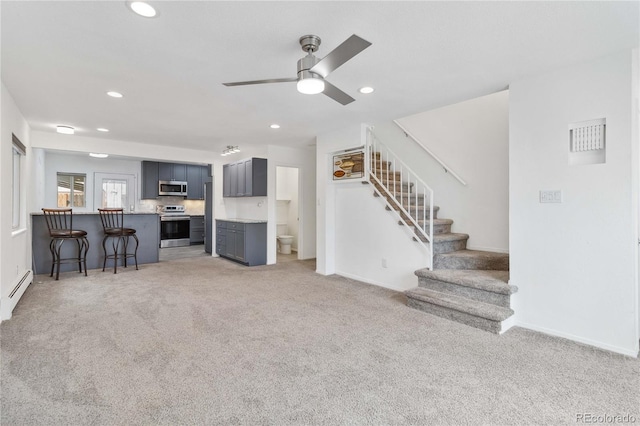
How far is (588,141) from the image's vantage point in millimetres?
2621

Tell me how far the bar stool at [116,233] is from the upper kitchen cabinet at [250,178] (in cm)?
205

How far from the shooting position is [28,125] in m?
4.75

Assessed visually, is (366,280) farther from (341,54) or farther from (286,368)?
(341,54)

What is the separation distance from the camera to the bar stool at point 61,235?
4667 mm

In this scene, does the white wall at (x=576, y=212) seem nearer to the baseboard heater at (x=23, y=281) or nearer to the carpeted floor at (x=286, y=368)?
the carpeted floor at (x=286, y=368)

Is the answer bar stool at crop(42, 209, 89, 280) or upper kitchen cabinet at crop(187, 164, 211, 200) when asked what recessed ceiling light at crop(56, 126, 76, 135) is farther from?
upper kitchen cabinet at crop(187, 164, 211, 200)

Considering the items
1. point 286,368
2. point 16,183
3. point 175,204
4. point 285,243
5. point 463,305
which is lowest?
point 286,368

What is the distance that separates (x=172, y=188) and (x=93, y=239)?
3.26 metres

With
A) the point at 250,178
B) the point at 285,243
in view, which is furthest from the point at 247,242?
the point at 285,243

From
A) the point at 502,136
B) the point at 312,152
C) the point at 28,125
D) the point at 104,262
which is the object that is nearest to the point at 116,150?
the point at 28,125

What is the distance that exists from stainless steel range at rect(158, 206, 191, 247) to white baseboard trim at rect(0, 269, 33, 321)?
3949 mm

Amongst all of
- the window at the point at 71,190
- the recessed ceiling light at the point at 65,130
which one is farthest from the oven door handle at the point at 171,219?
the recessed ceiling light at the point at 65,130

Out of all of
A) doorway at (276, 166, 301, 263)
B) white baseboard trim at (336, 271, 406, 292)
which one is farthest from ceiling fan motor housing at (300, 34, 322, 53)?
doorway at (276, 166, 301, 263)

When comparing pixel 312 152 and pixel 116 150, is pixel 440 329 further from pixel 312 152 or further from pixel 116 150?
pixel 116 150
